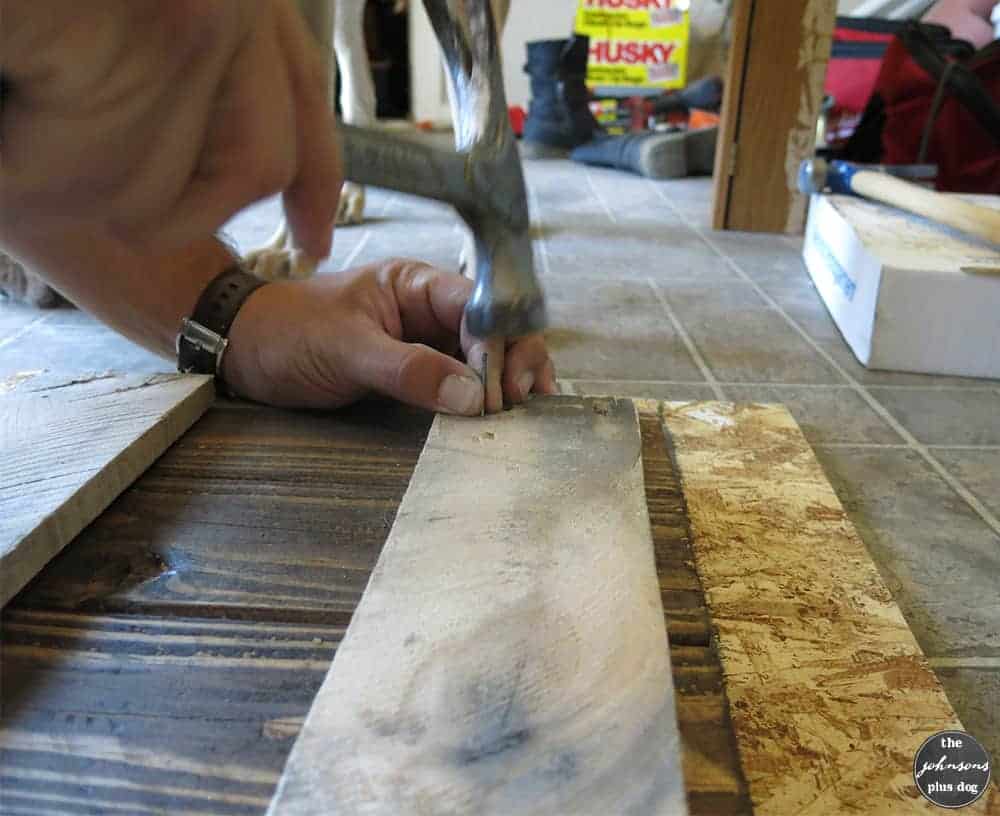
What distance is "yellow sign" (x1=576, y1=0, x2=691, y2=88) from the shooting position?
4.64 meters

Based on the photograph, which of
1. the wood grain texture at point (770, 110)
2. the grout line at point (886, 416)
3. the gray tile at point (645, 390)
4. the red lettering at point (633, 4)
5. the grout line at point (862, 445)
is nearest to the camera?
the grout line at point (886, 416)

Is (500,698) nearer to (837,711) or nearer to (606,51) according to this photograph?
(837,711)

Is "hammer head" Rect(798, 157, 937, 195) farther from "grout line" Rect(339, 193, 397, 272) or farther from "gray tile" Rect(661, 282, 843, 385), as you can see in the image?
"grout line" Rect(339, 193, 397, 272)

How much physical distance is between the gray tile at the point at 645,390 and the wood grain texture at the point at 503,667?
0.58 metres

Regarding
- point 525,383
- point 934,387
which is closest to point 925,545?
point 525,383

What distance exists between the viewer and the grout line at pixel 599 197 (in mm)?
2364

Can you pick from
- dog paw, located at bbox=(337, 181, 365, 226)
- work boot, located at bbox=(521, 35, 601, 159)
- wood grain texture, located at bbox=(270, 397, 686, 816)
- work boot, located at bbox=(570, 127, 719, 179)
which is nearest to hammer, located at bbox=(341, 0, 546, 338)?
wood grain texture, located at bbox=(270, 397, 686, 816)

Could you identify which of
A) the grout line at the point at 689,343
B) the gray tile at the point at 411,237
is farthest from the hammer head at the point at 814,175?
the gray tile at the point at 411,237

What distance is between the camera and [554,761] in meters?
0.33

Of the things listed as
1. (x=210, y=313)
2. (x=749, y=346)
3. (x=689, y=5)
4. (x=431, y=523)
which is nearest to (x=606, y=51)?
(x=689, y=5)

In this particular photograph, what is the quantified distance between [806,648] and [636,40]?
473 cm

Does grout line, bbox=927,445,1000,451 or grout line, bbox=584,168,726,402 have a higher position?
grout line, bbox=927,445,1000,451

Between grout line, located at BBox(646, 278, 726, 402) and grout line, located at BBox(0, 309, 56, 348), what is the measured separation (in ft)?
3.46

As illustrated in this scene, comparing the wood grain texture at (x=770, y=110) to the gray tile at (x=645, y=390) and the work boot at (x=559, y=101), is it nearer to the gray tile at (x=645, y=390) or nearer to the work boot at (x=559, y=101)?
the gray tile at (x=645, y=390)
